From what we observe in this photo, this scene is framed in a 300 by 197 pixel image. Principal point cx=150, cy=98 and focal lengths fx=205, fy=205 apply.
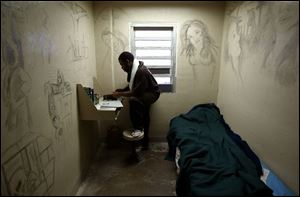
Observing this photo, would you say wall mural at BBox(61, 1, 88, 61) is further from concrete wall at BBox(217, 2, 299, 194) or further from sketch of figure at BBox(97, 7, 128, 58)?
concrete wall at BBox(217, 2, 299, 194)

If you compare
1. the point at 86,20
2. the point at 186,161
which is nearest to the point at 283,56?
the point at 186,161

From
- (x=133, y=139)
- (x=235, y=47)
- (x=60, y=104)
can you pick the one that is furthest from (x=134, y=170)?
(x=235, y=47)

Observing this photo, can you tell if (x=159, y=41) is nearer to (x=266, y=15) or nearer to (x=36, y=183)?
(x=266, y=15)

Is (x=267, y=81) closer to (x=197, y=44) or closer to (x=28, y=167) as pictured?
(x=197, y=44)

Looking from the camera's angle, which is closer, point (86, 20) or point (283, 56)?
point (283, 56)

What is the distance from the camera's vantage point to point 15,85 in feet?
2.55

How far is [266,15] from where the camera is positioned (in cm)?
130

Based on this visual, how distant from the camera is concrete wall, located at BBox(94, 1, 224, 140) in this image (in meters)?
2.04

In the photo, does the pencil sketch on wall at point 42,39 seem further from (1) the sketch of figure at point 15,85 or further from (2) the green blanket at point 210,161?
(2) the green blanket at point 210,161

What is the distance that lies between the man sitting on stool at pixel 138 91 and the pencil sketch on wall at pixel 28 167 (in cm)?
88

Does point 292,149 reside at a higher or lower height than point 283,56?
lower

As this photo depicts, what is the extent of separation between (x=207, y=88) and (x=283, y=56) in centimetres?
120

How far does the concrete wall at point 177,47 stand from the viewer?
2.04 metres

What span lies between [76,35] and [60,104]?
0.56 meters
